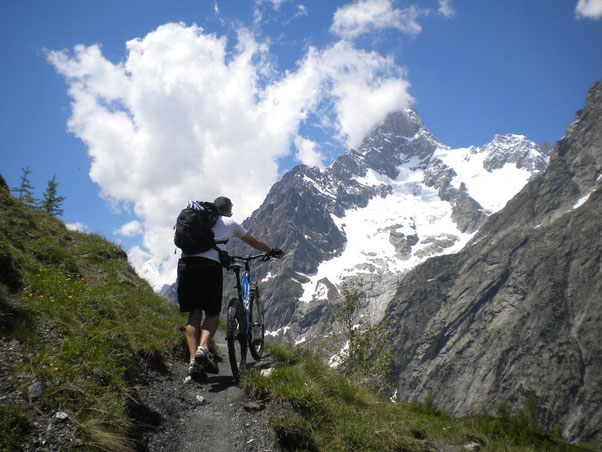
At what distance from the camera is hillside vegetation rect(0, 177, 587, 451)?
368 centimetres

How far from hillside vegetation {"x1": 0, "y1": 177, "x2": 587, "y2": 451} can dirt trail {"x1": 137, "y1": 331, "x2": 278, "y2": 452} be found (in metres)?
0.20

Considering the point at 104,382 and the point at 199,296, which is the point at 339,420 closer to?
the point at 199,296

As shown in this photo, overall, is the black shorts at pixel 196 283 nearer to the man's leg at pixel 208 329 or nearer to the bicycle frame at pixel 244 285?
the man's leg at pixel 208 329

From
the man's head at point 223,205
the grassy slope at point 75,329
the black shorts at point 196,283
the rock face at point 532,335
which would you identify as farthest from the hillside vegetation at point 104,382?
the rock face at point 532,335

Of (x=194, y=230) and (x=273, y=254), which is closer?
(x=194, y=230)

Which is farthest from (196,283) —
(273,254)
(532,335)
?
(532,335)

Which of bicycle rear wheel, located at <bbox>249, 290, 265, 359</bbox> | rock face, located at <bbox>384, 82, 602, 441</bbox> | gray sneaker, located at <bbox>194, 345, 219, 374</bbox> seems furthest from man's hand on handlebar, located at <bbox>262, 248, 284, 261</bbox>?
rock face, located at <bbox>384, 82, 602, 441</bbox>

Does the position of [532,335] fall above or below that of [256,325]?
above

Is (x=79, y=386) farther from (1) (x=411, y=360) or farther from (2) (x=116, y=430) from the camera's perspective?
(1) (x=411, y=360)

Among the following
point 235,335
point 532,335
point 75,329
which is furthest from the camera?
point 532,335

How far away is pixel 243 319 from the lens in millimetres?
6848

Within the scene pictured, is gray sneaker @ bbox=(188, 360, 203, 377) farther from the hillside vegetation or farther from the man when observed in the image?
the hillside vegetation

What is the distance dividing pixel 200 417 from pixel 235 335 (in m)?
1.53

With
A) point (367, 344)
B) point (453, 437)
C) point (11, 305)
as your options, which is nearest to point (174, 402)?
point (11, 305)
